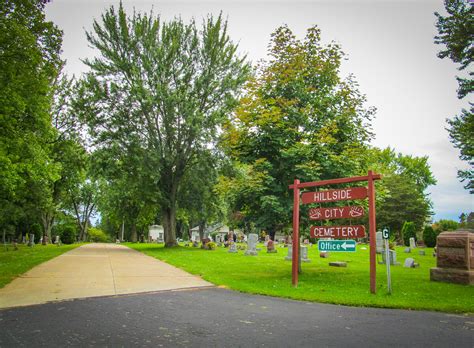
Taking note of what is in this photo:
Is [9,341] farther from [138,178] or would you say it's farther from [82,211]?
[82,211]

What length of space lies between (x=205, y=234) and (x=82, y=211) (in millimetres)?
26956

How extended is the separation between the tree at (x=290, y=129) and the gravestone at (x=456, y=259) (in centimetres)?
414

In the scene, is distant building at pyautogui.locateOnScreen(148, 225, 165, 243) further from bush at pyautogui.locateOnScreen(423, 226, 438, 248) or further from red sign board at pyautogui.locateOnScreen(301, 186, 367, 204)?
red sign board at pyautogui.locateOnScreen(301, 186, 367, 204)

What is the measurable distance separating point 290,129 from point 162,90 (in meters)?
16.9

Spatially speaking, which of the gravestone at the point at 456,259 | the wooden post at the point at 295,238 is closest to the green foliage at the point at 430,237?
the gravestone at the point at 456,259

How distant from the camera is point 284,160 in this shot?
469 inches

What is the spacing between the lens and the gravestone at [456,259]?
11.0m

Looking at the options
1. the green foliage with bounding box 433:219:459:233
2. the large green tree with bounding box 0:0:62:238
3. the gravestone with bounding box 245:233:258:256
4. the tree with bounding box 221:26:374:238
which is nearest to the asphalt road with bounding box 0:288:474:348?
the tree with bounding box 221:26:374:238

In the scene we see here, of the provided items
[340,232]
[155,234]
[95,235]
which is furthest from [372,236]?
[95,235]

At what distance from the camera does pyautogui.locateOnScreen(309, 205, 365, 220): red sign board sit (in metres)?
9.07

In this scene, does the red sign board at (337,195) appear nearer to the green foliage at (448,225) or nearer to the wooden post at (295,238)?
the wooden post at (295,238)

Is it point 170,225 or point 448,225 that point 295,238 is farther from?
point 448,225

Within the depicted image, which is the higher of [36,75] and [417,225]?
[36,75]

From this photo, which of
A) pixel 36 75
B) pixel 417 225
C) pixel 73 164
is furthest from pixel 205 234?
pixel 36 75
